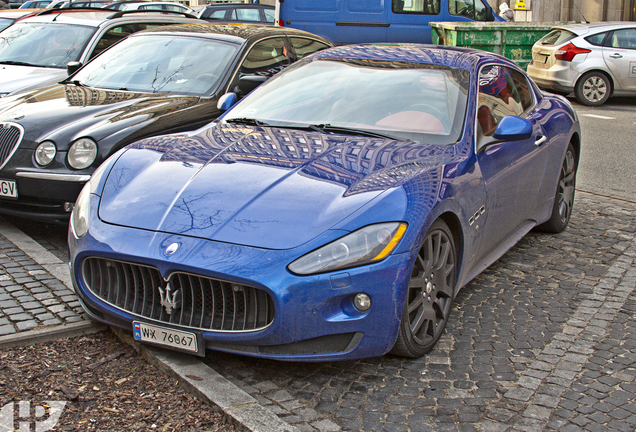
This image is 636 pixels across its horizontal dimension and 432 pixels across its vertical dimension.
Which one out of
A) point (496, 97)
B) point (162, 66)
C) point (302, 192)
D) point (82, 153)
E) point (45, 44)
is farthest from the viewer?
point (45, 44)

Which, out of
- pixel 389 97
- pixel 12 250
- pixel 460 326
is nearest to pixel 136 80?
pixel 12 250

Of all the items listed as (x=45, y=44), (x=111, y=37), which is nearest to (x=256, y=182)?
(x=111, y=37)

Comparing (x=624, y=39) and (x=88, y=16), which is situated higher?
(x=88, y=16)

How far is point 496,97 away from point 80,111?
10.7 ft

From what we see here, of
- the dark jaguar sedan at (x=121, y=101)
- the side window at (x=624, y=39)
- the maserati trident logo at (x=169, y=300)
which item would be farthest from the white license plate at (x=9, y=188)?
the side window at (x=624, y=39)

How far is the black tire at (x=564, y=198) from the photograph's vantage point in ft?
20.0

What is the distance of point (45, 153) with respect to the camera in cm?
536

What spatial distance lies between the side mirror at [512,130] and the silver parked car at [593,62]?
10986 millimetres

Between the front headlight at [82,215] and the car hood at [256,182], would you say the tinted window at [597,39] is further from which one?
the front headlight at [82,215]

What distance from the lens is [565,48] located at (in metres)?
14.6

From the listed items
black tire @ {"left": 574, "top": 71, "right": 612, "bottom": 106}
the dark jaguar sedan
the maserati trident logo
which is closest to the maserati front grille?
the maserati trident logo

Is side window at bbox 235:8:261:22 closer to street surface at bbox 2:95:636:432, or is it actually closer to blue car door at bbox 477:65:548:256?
blue car door at bbox 477:65:548:256

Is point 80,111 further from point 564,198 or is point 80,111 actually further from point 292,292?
point 564,198

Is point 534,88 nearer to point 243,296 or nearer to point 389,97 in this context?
point 389,97
